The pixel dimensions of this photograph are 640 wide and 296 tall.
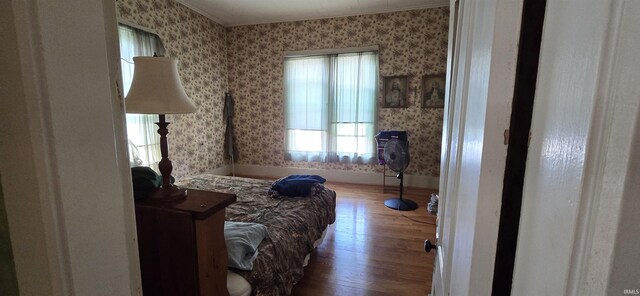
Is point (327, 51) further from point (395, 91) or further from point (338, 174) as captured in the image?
point (338, 174)

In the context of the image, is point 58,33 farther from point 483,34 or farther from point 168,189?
point 168,189

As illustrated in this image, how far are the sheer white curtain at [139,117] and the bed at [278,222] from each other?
0.94 meters

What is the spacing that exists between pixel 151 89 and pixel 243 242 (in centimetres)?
86

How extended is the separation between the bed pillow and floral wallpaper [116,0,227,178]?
2.73m

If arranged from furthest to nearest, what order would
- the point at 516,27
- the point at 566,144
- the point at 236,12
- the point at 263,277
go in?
the point at 236,12
the point at 263,277
the point at 516,27
the point at 566,144

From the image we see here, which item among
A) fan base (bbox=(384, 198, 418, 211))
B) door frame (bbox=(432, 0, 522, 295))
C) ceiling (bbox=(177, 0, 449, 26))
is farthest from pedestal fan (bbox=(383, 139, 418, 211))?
door frame (bbox=(432, 0, 522, 295))

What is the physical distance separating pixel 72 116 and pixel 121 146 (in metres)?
0.12

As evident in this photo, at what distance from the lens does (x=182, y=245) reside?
1.06 metres

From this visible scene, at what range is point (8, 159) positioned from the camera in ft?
1.53

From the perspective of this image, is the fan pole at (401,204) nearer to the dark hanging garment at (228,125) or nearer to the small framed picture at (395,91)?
the small framed picture at (395,91)

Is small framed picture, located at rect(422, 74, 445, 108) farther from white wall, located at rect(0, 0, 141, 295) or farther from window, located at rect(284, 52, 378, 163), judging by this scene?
white wall, located at rect(0, 0, 141, 295)

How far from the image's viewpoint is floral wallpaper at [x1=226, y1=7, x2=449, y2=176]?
4109mm

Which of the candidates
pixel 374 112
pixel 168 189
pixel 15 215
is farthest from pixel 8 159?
pixel 374 112

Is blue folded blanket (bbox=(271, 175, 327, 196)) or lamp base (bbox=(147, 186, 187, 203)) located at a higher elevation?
lamp base (bbox=(147, 186, 187, 203))
